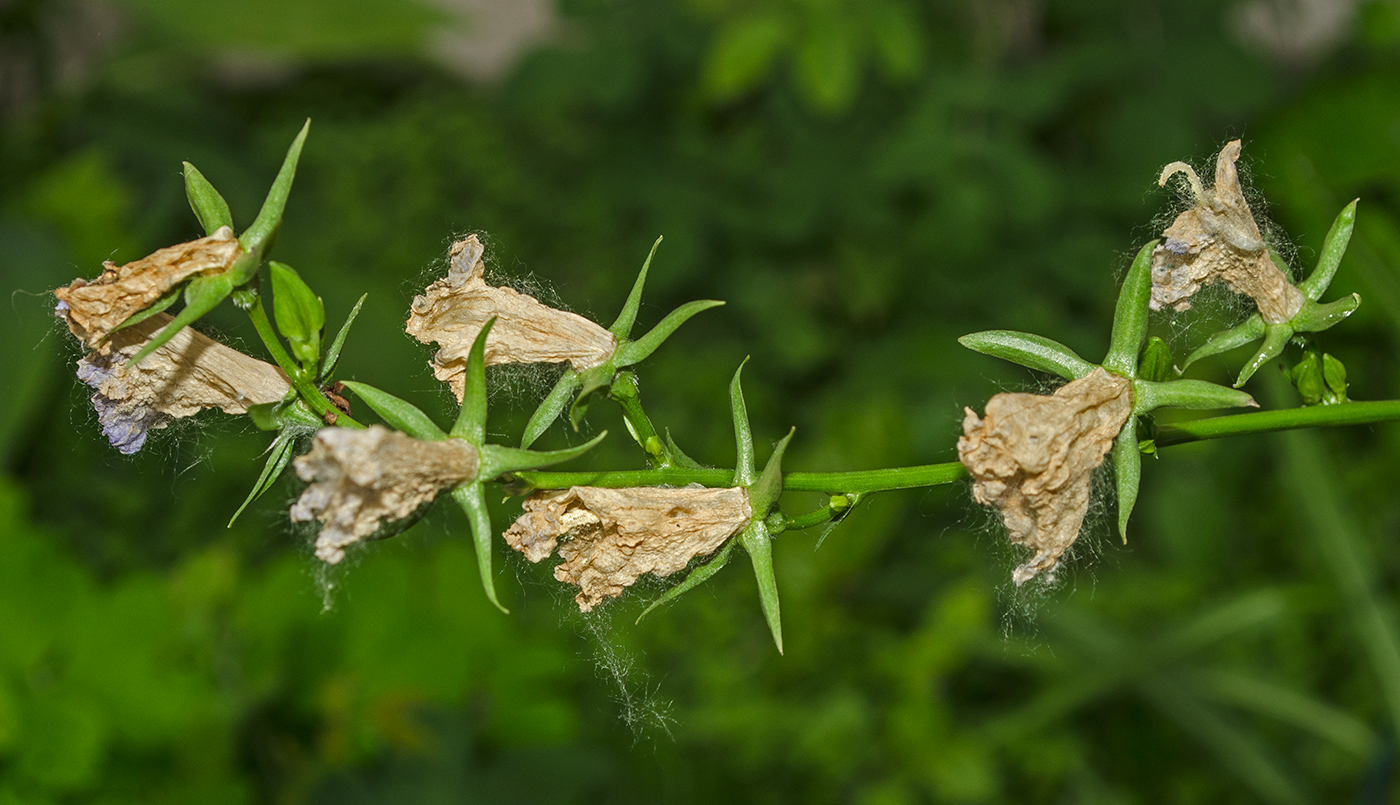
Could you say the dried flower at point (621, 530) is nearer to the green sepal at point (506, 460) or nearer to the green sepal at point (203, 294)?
the green sepal at point (506, 460)

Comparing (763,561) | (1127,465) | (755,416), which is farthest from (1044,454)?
(755,416)

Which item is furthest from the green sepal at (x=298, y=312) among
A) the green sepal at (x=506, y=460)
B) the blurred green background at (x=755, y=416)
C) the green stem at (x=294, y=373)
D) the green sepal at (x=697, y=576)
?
the blurred green background at (x=755, y=416)

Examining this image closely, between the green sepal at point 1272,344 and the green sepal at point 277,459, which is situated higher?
the green sepal at point 1272,344

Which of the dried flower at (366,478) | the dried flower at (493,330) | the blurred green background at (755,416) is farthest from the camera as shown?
the blurred green background at (755,416)

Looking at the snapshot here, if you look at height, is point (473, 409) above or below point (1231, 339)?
below

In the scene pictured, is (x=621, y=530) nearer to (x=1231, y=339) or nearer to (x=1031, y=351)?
(x=1031, y=351)

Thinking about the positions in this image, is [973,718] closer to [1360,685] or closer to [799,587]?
[799,587]

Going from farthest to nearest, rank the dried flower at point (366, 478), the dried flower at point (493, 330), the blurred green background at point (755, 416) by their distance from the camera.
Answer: the blurred green background at point (755, 416) → the dried flower at point (493, 330) → the dried flower at point (366, 478)
